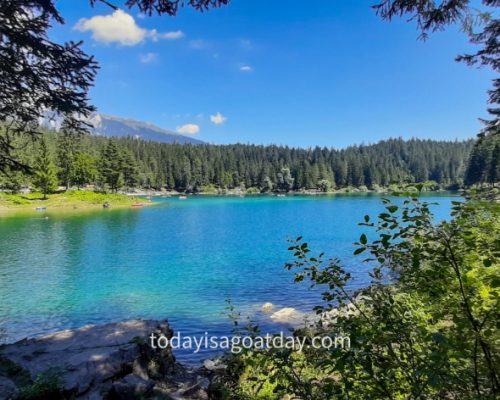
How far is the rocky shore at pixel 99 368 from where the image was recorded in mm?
5566

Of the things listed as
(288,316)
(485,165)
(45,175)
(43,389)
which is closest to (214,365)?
(43,389)

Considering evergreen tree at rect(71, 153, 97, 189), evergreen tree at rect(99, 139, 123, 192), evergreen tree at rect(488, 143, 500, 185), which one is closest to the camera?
evergreen tree at rect(488, 143, 500, 185)

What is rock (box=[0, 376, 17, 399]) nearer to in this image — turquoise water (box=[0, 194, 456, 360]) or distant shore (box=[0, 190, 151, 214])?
turquoise water (box=[0, 194, 456, 360])

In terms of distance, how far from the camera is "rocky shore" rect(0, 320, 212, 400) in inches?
219

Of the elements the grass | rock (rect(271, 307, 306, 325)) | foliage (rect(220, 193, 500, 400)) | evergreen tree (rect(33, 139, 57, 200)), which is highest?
evergreen tree (rect(33, 139, 57, 200))

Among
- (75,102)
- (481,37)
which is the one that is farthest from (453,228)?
(75,102)

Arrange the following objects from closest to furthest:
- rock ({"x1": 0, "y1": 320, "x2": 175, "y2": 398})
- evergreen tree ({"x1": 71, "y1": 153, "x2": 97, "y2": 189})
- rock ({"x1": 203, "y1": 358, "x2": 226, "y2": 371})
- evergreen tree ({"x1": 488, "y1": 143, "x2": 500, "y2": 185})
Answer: rock ({"x1": 0, "y1": 320, "x2": 175, "y2": 398}), rock ({"x1": 203, "y1": 358, "x2": 226, "y2": 371}), evergreen tree ({"x1": 488, "y1": 143, "x2": 500, "y2": 185}), evergreen tree ({"x1": 71, "y1": 153, "x2": 97, "y2": 189})

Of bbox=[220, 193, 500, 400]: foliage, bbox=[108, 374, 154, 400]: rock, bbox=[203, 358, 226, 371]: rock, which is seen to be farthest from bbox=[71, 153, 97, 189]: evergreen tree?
bbox=[220, 193, 500, 400]: foliage

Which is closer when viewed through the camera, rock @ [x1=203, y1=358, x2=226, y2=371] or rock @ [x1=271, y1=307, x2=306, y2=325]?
rock @ [x1=203, y1=358, x2=226, y2=371]

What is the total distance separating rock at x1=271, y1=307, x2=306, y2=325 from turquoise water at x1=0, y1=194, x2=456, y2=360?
109 cm

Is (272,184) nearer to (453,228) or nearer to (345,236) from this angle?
(345,236)

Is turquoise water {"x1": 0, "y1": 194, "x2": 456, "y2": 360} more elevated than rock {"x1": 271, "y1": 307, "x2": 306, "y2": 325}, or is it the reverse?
rock {"x1": 271, "y1": 307, "x2": 306, "y2": 325}

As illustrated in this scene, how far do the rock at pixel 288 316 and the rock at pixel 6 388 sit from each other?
31.9 feet

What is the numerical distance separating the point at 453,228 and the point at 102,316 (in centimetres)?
1528
